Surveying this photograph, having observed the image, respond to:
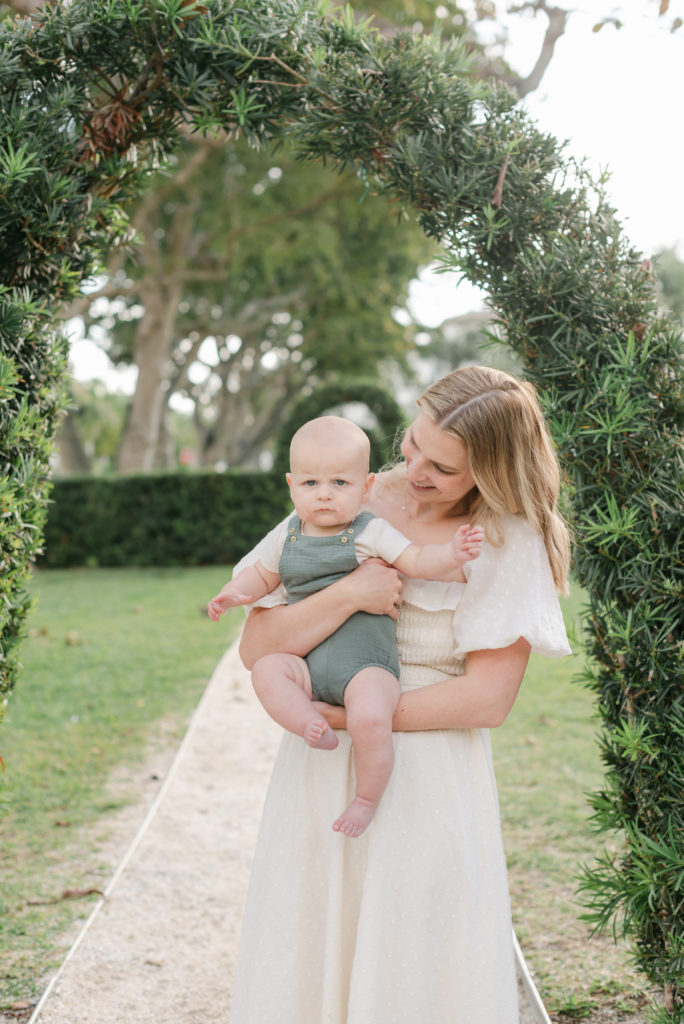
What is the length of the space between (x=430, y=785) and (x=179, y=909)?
2638 millimetres

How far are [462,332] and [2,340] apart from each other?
155ft

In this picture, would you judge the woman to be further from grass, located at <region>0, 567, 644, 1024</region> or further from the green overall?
grass, located at <region>0, 567, 644, 1024</region>

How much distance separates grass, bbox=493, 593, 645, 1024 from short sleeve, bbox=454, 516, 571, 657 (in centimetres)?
70

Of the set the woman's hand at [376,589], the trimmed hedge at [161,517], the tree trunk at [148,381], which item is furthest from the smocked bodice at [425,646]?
the tree trunk at [148,381]

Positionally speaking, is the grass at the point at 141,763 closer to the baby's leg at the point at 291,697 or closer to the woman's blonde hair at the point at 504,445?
the woman's blonde hair at the point at 504,445

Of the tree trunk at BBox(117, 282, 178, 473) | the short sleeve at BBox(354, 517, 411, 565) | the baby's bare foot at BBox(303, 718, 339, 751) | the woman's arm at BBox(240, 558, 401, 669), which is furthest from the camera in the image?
the tree trunk at BBox(117, 282, 178, 473)

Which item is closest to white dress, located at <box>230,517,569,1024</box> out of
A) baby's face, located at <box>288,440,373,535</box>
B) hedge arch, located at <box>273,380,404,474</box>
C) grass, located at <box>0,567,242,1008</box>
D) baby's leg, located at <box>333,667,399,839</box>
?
baby's leg, located at <box>333,667,399,839</box>

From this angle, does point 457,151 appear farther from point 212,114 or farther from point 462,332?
point 462,332

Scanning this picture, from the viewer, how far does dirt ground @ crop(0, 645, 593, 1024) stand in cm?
330

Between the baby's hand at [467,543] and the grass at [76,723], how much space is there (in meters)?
1.66

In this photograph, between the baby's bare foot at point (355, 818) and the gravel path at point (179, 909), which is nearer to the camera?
the baby's bare foot at point (355, 818)

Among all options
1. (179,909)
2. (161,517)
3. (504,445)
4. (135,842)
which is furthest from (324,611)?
(161,517)

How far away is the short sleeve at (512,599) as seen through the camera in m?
2.04

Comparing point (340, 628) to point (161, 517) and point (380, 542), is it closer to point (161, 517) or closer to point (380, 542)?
point (380, 542)
